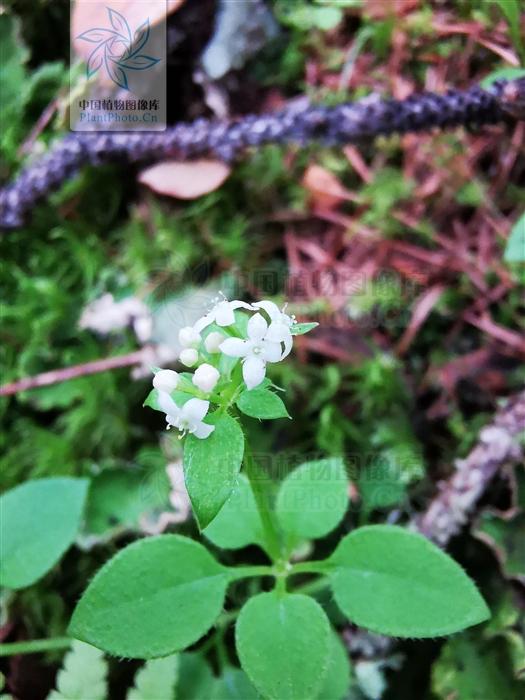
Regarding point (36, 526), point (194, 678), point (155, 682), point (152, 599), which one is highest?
point (152, 599)

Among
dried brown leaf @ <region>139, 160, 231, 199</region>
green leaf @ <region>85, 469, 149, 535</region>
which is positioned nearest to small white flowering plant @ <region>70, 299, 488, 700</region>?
green leaf @ <region>85, 469, 149, 535</region>

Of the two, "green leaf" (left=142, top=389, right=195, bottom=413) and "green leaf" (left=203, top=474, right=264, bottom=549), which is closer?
"green leaf" (left=142, top=389, right=195, bottom=413)

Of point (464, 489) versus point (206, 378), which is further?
point (464, 489)

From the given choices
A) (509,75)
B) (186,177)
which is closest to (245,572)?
(186,177)

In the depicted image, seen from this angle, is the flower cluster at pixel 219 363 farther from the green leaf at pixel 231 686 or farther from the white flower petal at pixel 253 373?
the green leaf at pixel 231 686

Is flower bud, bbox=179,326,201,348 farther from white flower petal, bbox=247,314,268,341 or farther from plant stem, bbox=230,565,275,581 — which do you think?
plant stem, bbox=230,565,275,581

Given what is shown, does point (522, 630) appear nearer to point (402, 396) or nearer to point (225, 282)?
point (402, 396)

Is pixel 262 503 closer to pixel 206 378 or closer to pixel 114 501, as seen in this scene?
pixel 206 378
